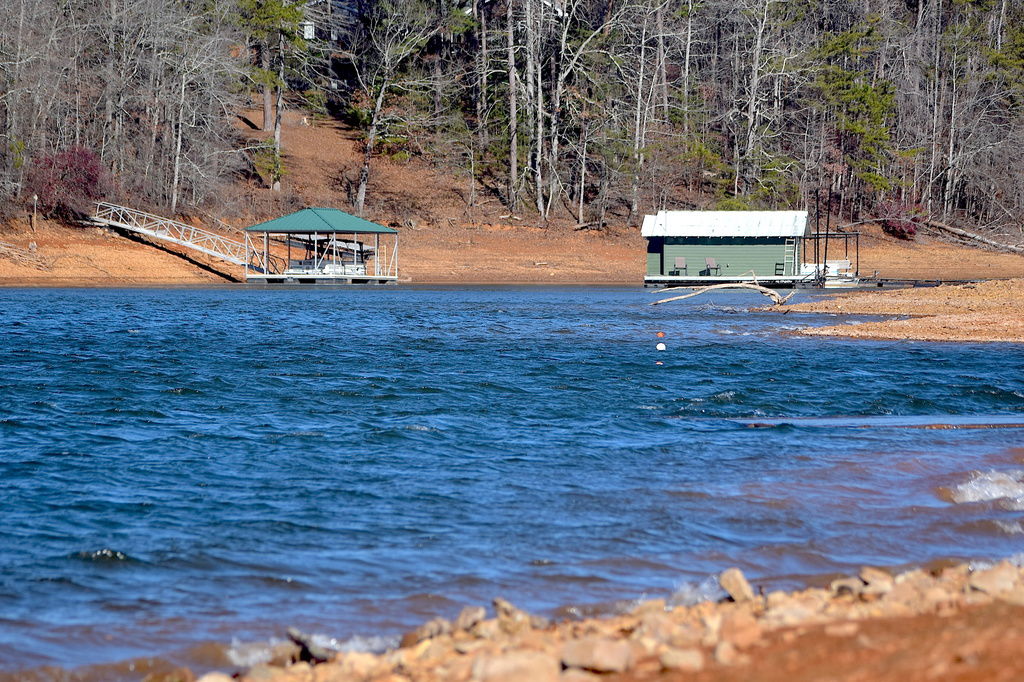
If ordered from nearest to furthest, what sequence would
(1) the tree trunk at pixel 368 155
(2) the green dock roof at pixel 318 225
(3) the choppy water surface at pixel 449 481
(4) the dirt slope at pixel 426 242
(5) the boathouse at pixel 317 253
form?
(3) the choppy water surface at pixel 449 481 < (2) the green dock roof at pixel 318 225 < (5) the boathouse at pixel 317 253 < (4) the dirt slope at pixel 426 242 < (1) the tree trunk at pixel 368 155

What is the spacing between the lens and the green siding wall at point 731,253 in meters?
54.0

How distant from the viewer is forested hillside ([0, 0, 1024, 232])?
67625mm

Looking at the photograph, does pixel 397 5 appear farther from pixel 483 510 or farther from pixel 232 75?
pixel 483 510

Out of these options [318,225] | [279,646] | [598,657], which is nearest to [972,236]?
[318,225]

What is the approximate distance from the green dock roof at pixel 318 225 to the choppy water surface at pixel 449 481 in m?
26.3

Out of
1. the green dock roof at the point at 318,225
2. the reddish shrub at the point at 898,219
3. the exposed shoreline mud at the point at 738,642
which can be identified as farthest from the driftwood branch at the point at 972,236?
the exposed shoreline mud at the point at 738,642

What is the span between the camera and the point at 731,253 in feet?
178

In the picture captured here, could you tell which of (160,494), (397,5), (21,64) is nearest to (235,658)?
(160,494)

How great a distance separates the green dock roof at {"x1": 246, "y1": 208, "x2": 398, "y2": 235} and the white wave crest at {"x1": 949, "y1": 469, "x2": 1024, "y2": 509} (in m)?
41.5

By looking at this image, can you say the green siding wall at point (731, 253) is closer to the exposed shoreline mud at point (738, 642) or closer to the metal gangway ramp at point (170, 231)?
the metal gangway ramp at point (170, 231)

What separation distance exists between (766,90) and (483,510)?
231ft

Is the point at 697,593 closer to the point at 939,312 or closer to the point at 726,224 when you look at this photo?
the point at 939,312

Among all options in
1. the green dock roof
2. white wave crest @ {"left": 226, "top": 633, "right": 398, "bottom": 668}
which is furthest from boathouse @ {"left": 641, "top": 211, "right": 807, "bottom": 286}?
white wave crest @ {"left": 226, "top": 633, "right": 398, "bottom": 668}

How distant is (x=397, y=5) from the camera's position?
72125mm
